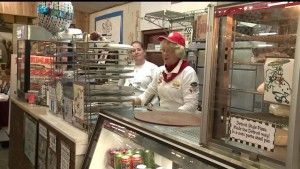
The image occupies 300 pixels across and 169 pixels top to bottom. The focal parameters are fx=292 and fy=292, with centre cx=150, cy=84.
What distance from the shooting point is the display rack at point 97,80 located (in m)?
2.00

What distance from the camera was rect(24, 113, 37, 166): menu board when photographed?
108 inches

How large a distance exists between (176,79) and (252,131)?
1.63 m

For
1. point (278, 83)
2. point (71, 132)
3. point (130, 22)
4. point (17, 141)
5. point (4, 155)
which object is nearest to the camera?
point (278, 83)

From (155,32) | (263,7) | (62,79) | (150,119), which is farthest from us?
(155,32)

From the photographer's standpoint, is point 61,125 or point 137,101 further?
point 137,101

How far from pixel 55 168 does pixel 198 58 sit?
6.45 feet

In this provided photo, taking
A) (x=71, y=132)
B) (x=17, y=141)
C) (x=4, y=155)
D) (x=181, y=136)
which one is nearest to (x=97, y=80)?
(x=71, y=132)

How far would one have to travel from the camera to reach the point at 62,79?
2.52 meters

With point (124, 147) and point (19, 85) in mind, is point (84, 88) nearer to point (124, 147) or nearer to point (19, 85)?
point (124, 147)

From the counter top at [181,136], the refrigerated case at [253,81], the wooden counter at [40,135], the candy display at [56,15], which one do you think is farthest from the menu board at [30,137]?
the refrigerated case at [253,81]

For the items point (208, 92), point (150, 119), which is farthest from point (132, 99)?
point (208, 92)

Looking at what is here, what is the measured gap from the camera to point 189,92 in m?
2.52

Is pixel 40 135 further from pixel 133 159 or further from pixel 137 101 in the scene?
pixel 133 159

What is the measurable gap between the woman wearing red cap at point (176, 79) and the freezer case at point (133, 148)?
1.99ft
